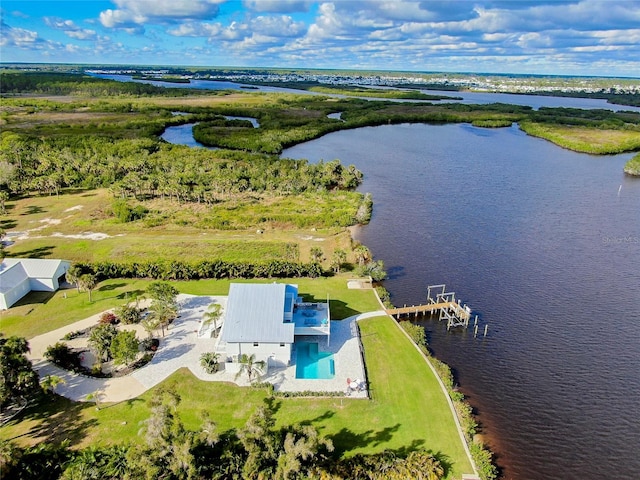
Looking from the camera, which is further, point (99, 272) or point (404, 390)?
point (99, 272)

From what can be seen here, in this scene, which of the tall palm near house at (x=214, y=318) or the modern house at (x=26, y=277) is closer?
the tall palm near house at (x=214, y=318)

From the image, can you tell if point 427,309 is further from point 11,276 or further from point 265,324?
point 11,276

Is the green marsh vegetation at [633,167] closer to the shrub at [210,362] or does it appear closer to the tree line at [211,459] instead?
the tree line at [211,459]

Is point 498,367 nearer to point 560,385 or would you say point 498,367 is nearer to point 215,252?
point 560,385

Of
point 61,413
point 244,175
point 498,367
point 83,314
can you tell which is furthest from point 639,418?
point 244,175

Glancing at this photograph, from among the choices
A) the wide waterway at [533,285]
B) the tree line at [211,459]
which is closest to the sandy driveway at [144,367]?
the tree line at [211,459]

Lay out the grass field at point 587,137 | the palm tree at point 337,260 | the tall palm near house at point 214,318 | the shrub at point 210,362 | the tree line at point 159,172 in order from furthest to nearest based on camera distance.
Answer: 1. the grass field at point 587,137
2. the tree line at point 159,172
3. the palm tree at point 337,260
4. the tall palm near house at point 214,318
5. the shrub at point 210,362

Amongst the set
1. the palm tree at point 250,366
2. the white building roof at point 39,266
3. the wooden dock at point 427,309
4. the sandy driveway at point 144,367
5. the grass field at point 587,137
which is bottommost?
the sandy driveway at point 144,367

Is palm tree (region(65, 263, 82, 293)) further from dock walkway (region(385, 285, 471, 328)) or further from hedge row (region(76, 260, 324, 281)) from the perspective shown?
dock walkway (region(385, 285, 471, 328))
